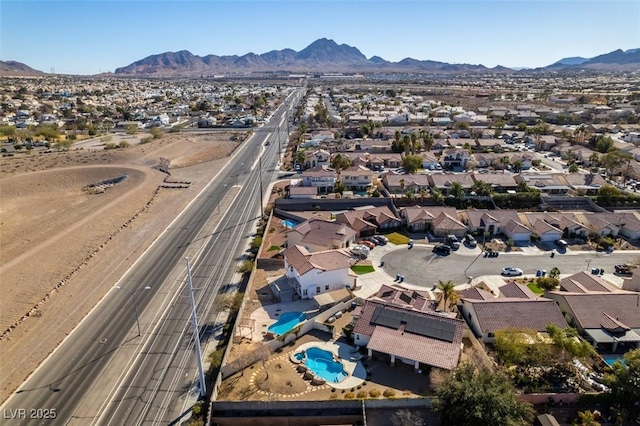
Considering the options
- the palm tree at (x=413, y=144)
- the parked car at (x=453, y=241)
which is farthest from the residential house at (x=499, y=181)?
the palm tree at (x=413, y=144)

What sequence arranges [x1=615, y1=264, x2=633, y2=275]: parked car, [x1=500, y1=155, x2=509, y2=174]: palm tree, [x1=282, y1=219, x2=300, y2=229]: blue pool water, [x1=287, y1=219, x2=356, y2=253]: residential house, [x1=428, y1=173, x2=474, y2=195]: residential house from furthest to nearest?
1. [x1=500, y1=155, x2=509, y2=174]: palm tree
2. [x1=428, y1=173, x2=474, y2=195]: residential house
3. [x1=282, y1=219, x2=300, y2=229]: blue pool water
4. [x1=287, y1=219, x2=356, y2=253]: residential house
5. [x1=615, y1=264, x2=633, y2=275]: parked car

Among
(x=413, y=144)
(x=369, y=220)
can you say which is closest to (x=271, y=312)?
(x=369, y=220)

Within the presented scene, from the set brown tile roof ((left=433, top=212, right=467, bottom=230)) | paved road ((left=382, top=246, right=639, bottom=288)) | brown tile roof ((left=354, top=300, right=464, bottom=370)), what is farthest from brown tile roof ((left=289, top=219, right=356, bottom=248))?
brown tile roof ((left=354, top=300, right=464, bottom=370))

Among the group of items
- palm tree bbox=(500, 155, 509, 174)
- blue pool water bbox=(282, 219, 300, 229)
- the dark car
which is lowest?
the dark car

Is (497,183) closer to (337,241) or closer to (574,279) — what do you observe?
(574,279)

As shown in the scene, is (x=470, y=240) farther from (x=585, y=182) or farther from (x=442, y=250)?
(x=585, y=182)

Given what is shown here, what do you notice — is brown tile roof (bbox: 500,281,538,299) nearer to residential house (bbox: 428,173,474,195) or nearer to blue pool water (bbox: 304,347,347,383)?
blue pool water (bbox: 304,347,347,383)
